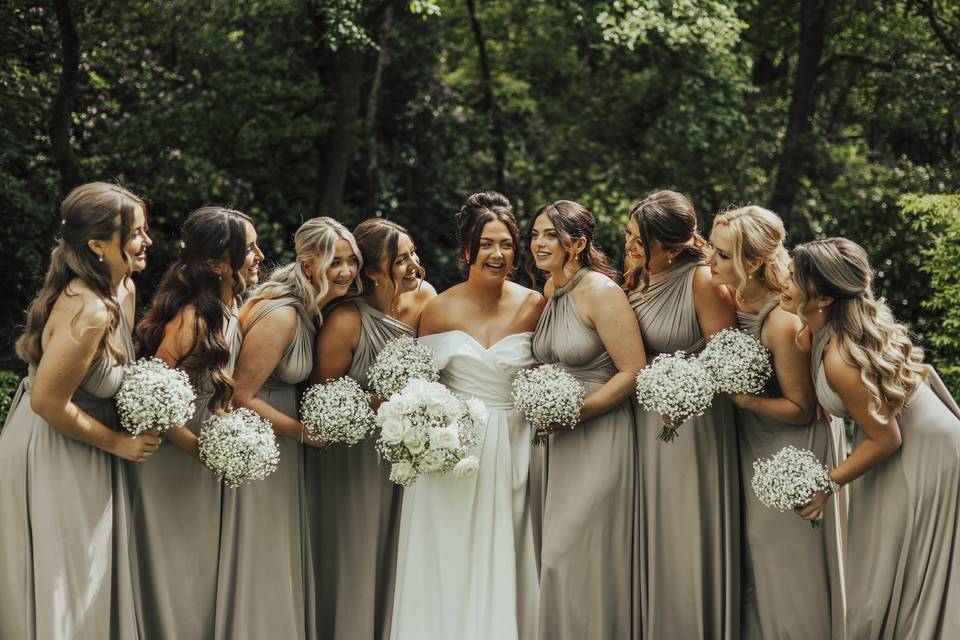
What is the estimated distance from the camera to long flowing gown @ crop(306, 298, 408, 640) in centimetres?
619

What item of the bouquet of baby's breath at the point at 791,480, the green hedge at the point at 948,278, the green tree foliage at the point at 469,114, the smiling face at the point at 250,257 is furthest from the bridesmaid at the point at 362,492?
the green hedge at the point at 948,278

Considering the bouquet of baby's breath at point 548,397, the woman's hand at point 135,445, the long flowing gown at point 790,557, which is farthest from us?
the long flowing gown at point 790,557

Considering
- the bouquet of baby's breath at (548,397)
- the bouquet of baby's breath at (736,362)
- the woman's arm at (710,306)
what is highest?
the woman's arm at (710,306)

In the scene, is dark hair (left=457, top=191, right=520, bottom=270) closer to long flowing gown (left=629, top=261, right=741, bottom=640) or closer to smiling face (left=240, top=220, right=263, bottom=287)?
long flowing gown (left=629, top=261, right=741, bottom=640)

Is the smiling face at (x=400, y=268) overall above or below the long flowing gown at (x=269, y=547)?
above

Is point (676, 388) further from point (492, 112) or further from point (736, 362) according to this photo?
point (492, 112)

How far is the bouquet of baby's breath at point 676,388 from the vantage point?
546cm

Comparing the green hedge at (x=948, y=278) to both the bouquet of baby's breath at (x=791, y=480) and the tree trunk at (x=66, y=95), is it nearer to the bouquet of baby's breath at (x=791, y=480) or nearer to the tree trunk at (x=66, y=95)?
the bouquet of baby's breath at (x=791, y=480)

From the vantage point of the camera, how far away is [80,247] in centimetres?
507

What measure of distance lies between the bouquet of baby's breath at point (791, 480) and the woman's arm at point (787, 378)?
0.91 feet

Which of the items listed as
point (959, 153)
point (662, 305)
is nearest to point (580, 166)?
point (959, 153)

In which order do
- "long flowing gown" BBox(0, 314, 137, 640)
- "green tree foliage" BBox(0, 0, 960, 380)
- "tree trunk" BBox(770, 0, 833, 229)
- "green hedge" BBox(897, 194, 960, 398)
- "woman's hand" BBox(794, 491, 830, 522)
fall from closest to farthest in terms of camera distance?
1. "long flowing gown" BBox(0, 314, 137, 640)
2. "woman's hand" BBox(794, 491, 830, 522)
3. "green hedge" BBox(897, 194, 960, 398)
4. "green tree foliage" BBox(0, 0, 960, 380)
5. "tree trunk" BBox(770, 0, 833, 229)

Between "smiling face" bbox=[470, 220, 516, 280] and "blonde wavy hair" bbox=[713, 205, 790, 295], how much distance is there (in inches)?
52.3

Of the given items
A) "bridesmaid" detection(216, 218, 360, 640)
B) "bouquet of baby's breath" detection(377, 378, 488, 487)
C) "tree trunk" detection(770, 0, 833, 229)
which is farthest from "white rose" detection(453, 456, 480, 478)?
"tree trunk" detection(770, 0, 833, 229)
